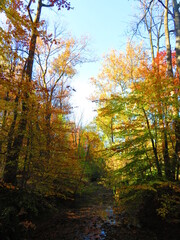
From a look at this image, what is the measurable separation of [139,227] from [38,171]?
384 cm

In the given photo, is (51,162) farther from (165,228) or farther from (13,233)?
(165,228)

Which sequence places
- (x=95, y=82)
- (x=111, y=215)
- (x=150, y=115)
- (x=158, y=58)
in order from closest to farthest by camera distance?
1. (x=150, y=115)
2. (x=111, y=215)
3. (x=158, y=58)
4. (x=95, y=82)

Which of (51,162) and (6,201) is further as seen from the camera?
(51,162)

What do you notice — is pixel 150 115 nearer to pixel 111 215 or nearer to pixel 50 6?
pixel 111 215

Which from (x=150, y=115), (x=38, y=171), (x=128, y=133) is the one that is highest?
(x=150, y=115)

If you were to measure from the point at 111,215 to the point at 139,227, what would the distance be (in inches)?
75.8

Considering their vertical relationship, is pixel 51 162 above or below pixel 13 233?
above

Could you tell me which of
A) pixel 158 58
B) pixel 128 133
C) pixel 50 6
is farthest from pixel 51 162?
pixel 158 58

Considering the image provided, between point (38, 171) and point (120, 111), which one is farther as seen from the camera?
point (38, 171)

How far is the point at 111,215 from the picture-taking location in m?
6.78

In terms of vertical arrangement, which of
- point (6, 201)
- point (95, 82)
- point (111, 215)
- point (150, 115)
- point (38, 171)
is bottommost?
point (111, 215)

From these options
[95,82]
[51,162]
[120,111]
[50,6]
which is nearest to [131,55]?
[95,82]

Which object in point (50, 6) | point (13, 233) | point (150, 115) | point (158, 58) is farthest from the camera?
point (158, 58)

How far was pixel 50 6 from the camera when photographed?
7.26 metres
